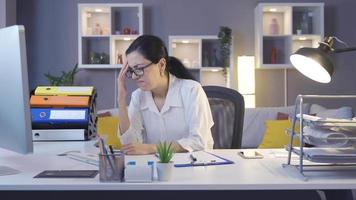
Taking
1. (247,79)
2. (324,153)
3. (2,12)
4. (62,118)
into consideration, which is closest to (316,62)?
(324,153)

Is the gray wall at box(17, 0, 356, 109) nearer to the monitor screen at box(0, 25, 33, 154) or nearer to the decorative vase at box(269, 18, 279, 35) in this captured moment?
the decorative vase at box(269, 18, 279, 35)

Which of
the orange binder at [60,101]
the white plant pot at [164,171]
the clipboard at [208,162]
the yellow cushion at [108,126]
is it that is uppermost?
the orange binder at [60,101]

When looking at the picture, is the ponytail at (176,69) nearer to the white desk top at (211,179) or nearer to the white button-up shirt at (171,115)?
the white button-up shirt at (171,115)

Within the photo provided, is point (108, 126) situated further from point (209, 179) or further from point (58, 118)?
point (209, 179)

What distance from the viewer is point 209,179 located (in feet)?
3.62

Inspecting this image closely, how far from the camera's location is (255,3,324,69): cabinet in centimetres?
484

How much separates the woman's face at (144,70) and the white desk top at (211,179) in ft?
1.88

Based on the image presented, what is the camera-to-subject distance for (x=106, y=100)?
5145 millimetres

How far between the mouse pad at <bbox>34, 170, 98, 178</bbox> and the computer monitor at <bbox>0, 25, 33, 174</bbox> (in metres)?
0.08

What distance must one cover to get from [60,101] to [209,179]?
1219mm

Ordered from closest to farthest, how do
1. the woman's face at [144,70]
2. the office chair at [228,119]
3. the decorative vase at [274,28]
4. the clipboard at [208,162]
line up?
the clipboard at [208,162] → the woman's face at [144,70] → the office chair at [228,119] → the decorative vase at [274,28]

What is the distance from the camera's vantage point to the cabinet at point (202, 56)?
492 cm

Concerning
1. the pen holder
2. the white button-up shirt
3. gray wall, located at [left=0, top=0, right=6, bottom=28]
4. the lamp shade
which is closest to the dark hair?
the white button-up shirt

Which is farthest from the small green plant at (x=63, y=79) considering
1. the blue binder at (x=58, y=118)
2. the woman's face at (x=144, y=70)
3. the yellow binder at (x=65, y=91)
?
the woman's face at (x=144, y=70)
